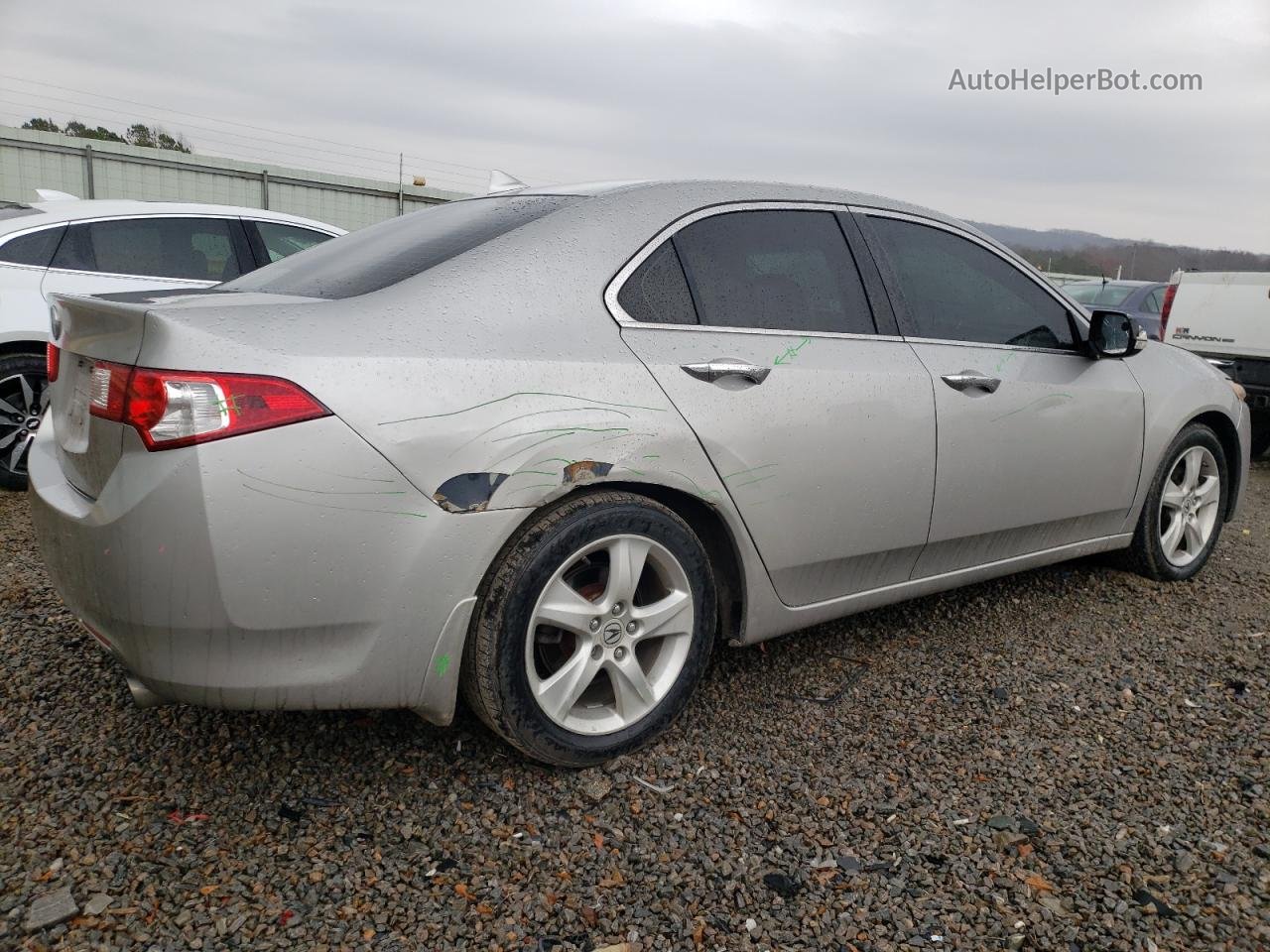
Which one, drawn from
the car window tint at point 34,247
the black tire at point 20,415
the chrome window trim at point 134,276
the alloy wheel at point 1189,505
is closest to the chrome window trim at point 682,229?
the alloy wheel at point 1189,505

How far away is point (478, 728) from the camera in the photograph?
284 centimetres

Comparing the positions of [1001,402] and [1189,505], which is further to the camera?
[1189,505]

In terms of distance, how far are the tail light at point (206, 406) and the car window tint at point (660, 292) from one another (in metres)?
0.90

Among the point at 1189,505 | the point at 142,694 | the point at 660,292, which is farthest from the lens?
the point at 1189,505

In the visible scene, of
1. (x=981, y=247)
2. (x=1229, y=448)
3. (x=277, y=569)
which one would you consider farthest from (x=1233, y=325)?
(x=277, y=569)

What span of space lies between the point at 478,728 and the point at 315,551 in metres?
0.95

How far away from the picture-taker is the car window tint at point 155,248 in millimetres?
5543

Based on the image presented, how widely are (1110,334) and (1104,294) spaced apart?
34.0 feet

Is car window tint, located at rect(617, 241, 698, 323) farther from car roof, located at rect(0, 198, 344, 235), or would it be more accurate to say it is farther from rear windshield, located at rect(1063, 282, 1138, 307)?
rear windshield, located at rect(1063, 282, 1138, 307)

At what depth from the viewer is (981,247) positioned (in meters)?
3.65

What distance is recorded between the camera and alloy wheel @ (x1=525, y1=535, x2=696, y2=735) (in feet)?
8.16

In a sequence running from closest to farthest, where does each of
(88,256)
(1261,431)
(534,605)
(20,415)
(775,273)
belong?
(534,605)
(775,273)
(20,415)
(88,256)
(1261,431)

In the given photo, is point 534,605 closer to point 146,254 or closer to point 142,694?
point 142,694

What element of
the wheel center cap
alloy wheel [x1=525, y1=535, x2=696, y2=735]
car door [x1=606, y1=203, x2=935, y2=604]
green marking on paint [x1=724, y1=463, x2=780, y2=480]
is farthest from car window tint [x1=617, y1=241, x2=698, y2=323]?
the wheel center cap
